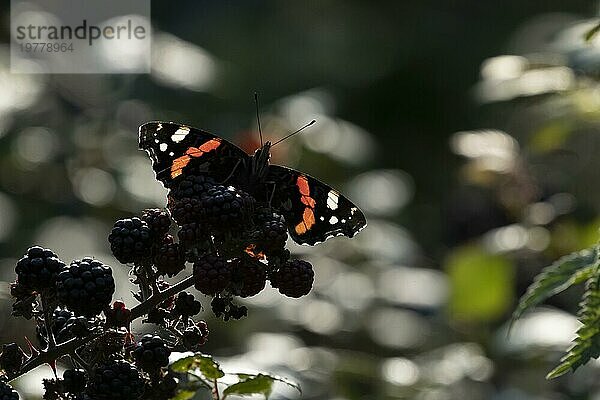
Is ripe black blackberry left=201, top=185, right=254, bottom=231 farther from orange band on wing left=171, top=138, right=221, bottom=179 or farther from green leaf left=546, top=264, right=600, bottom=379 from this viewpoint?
green leaf left=546, top=264, right=600, bottom=379

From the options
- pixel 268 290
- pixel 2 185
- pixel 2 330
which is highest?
pixel 2 185

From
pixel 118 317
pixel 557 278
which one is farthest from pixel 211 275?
pixel 557 278

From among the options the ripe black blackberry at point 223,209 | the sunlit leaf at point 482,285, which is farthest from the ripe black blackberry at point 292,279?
the sunlit leaf at point 482,285

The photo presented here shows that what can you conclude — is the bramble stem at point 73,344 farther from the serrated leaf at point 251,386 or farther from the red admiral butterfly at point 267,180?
the red admiral butterfly at point 267,180

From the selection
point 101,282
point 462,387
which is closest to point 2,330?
point 462,387

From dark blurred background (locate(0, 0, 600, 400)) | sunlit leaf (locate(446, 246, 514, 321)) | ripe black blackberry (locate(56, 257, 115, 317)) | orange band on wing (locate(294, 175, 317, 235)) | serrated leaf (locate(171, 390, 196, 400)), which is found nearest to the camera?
serrated leaf (locate(171, 390, 196, 400))

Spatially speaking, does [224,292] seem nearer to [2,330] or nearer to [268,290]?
[2,330]

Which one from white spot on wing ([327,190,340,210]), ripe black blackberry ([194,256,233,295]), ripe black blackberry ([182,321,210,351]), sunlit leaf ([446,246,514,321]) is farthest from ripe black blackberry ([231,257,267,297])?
sunlit leaf ([446,246,514,321])
